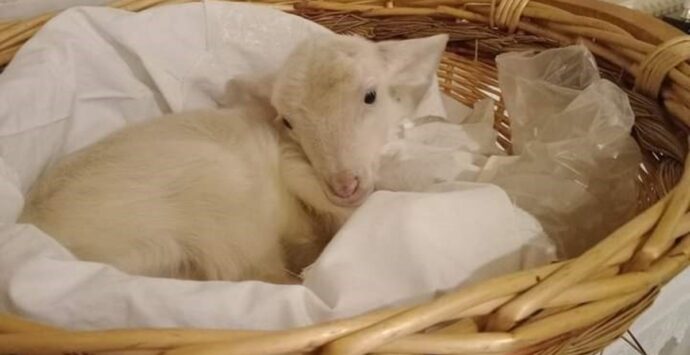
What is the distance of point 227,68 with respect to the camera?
1.06 m

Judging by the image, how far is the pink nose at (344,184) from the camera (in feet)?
2.65

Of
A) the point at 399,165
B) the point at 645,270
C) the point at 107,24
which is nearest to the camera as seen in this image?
the point at 645,270

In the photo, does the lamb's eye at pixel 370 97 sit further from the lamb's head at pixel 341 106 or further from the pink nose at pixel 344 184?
the pink nose at pixel 344 184

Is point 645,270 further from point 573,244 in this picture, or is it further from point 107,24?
point 107,24

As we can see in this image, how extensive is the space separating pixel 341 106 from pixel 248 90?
18cm

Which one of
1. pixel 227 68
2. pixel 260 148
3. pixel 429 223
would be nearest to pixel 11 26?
pixel 227 68

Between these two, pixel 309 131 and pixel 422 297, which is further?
pixel 309 131

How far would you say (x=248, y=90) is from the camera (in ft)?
3.18

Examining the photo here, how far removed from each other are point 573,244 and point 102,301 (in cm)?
46

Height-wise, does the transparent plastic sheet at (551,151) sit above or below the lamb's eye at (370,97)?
below

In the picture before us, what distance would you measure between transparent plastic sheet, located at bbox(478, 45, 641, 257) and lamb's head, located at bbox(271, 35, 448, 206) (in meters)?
0.15

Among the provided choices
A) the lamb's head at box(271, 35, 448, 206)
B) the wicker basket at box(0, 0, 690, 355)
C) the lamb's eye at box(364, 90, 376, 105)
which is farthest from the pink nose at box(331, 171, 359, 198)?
the wicker basket at box(0, 0, 690, 355)

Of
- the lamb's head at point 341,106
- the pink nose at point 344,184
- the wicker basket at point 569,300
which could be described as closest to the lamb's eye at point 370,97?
the lamb's head at point 341,106

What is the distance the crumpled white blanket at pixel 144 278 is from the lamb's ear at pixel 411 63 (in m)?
0.05
